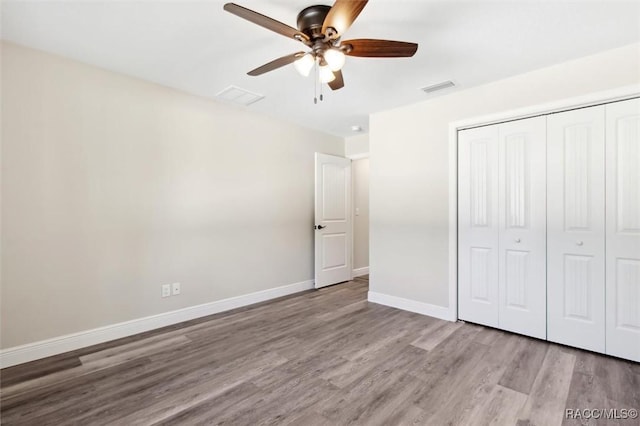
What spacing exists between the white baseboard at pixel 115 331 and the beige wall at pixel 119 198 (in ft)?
0.20

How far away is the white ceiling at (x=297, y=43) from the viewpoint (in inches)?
74.5

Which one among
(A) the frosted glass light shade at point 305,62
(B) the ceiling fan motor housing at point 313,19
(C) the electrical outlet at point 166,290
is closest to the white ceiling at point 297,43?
(B) the ceiling fan motor housing at point 313,19

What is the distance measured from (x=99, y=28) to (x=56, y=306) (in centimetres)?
220

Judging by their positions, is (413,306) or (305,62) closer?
(305,62)

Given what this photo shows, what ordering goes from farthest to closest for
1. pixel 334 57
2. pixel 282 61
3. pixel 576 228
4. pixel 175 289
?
1. pixel 175 289
2. pixel 576 228
3. pixel 282 61
4. pixel 334 57

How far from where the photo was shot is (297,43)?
2.28 m

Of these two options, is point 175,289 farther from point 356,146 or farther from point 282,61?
point 356,146

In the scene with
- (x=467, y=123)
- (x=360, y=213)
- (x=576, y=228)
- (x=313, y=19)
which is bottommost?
(x=576, y=228)

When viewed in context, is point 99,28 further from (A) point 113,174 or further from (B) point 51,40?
(A) point 113,174

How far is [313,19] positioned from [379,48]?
0.45 m

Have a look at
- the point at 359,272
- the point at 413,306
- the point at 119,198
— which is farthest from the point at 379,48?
the point at 359,272

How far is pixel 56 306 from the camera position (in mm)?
2465

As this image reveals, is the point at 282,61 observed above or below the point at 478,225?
above

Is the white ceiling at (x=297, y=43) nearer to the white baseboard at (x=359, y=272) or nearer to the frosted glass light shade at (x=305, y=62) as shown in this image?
the frosted glass light shade at (x=305, y=62)
